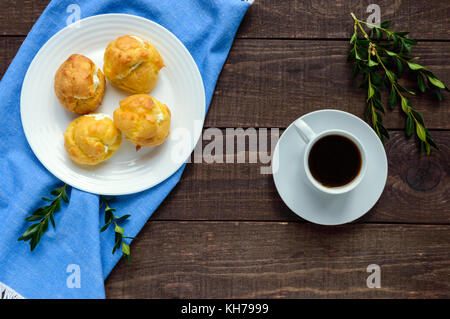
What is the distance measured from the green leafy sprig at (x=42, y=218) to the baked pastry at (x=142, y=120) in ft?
0.95

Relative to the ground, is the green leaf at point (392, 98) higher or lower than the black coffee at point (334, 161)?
higher

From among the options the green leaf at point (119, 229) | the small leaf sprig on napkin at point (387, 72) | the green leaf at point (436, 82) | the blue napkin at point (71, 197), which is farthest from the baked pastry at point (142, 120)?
the green leaf at point (436, 82)

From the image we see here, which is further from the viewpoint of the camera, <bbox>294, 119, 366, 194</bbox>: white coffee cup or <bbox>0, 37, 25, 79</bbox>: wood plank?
<bbox>0, 37, 25, 79</bbox>: wood plank

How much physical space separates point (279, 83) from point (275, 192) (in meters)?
0.36

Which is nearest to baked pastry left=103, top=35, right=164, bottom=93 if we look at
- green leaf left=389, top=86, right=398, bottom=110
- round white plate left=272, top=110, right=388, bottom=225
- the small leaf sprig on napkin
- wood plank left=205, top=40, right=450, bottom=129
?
wood plank left=205, top=40, right=450, bottom=129

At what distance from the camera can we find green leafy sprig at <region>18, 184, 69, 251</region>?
117cm

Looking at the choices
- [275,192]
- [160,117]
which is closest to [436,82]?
[275,192]

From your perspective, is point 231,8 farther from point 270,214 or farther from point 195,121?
point 270,214

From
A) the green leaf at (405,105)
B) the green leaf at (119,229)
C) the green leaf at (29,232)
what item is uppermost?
the green leaf at (405,105)

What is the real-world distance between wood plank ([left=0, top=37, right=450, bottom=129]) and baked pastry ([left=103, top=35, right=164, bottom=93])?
0.75 feet

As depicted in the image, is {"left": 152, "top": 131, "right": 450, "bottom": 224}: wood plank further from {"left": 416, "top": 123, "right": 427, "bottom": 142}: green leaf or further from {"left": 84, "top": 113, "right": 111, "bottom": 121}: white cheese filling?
{"left": 84, "top": 113, "right": 111, "bottom": 121}: white cheese filling

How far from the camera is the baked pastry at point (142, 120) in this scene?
3.63 feet

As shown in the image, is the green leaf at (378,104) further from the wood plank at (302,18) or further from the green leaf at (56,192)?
the green leaf at (56,192)

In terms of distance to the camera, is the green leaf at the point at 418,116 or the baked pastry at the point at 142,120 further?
the green leaf at the point at 418,116
